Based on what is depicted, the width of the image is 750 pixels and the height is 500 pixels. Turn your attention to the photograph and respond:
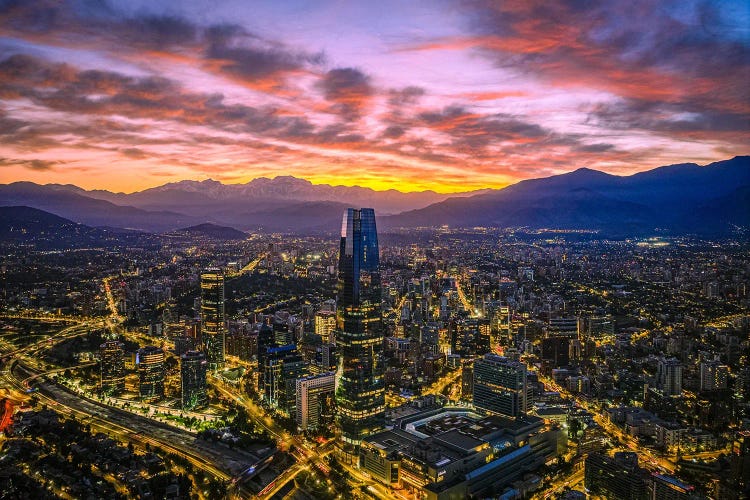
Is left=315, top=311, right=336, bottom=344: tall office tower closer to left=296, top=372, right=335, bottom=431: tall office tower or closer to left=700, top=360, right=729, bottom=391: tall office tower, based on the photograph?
left=296, top=372, right=335, bottom=431: tall office tower

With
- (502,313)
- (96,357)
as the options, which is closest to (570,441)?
(502,313)

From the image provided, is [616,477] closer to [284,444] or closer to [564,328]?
[284,444]

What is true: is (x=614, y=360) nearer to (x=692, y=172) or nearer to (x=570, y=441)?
(x=570, y=441)

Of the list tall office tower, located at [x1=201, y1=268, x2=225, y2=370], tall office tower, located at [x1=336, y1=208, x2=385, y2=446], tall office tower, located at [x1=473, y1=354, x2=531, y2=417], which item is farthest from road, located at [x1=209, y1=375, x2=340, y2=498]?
tall office tower, located at [x1=473, y1=354, x2=531, y2=417]

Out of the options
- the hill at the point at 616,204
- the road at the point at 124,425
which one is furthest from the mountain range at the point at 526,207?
the road at the point at 124,425

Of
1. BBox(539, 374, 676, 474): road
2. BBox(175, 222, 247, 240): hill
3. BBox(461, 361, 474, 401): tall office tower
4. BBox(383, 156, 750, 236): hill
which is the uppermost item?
BBox(383, 156, 750, 236): hill

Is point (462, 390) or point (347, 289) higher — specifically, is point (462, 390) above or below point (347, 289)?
below
